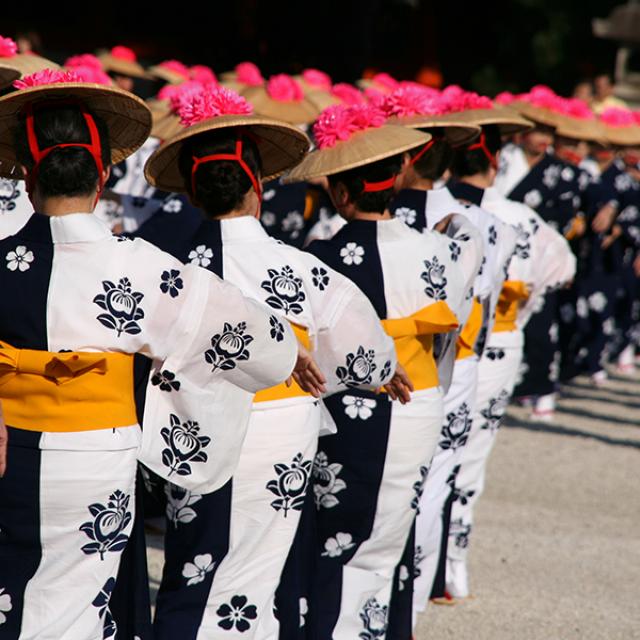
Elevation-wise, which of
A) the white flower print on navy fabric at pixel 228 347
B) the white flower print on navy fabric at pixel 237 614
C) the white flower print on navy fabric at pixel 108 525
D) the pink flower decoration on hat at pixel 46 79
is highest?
the pink flower decoration on hat at pixel 46 79

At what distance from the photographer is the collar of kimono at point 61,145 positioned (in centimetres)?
277

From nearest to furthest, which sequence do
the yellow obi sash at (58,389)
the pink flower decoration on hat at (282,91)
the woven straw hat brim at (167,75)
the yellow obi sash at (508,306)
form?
the yellow obi sash at (58,389)
the yellow obi sash at (508,306)
the pink flower decoration on hat at (282,91)
the woven straw hat brim at (167,75)

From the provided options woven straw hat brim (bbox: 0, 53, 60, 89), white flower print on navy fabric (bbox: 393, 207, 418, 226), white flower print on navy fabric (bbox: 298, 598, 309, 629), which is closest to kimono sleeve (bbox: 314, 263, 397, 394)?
white flower print on navy fabric (bbox: 298, 598, 309, 629)

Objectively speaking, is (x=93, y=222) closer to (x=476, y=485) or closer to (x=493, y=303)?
(x=493, y=303)

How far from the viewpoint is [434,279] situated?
381cm

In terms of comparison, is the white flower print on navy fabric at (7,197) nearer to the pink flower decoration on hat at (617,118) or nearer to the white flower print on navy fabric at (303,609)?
the white flower print on navy fabric at (303,609)

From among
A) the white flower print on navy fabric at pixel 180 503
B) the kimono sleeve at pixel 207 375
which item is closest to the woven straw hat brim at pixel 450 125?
the kimono sleeve at pixel 207 375

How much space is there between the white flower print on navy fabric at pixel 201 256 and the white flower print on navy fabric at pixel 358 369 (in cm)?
48

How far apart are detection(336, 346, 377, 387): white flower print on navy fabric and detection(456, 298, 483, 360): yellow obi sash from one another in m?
1.12

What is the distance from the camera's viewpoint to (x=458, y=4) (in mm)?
20016

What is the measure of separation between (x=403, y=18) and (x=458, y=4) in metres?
1.63

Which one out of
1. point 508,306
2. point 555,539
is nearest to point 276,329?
point 508,306

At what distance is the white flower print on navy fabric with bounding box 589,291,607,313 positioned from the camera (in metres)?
10.3

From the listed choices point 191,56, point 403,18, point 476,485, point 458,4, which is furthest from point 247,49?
point 476,485
